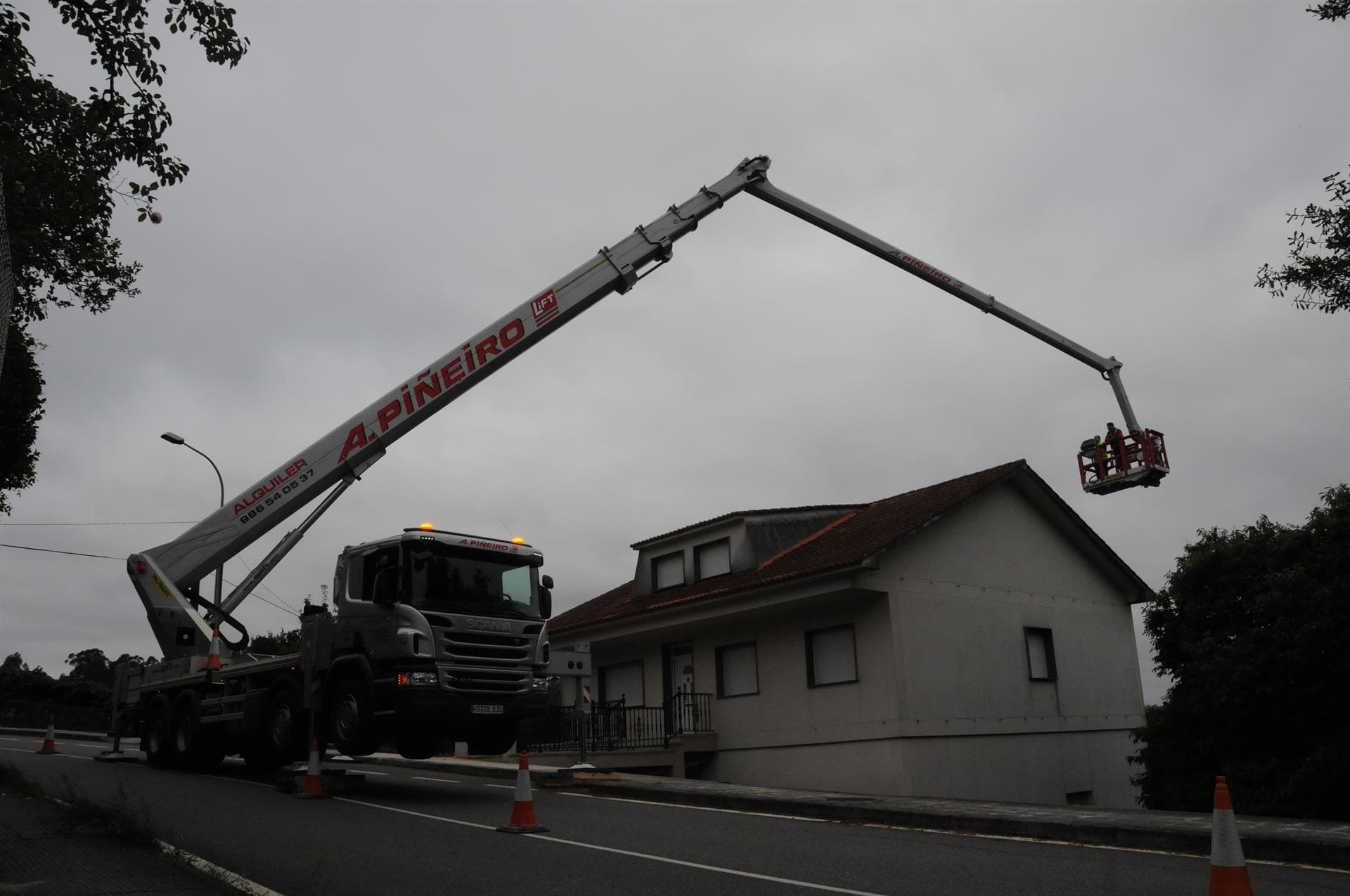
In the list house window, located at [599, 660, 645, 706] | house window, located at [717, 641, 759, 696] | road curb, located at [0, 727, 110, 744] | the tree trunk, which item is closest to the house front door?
house window, located at [717, 641, 759, 696]

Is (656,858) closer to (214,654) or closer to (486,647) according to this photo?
(486,647)

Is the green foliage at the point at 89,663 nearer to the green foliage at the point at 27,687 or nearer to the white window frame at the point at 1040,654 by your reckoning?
the green foliage at the point at 27,687

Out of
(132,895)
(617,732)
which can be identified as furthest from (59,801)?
(617,732)

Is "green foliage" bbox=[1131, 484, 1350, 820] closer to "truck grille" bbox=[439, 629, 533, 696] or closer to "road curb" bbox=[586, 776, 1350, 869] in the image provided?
"road curb" bbox=[586, 776, 1350, 869]

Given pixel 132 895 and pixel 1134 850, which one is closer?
pixel 132 895

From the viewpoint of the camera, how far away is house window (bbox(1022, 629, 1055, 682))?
75.2ft

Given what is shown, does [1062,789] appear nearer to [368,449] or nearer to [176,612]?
[368,449]

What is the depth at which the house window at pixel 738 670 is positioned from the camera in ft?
74.6

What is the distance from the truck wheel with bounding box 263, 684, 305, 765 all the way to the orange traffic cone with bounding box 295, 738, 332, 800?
4.19 ft

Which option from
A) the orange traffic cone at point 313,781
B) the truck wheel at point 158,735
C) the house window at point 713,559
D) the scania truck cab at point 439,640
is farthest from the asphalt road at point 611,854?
the house window at point 713,559

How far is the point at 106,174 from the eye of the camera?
30.3 ft

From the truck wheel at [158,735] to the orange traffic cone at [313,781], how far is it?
5.41 m

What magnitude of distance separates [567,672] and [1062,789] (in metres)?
12.9

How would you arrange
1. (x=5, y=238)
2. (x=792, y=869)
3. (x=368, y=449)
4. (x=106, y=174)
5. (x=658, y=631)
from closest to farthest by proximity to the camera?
(x=5, y=238)
(x=792, y=869)
(x=106, y=174)
(x=368, y=449)
(x=658, y=631)
